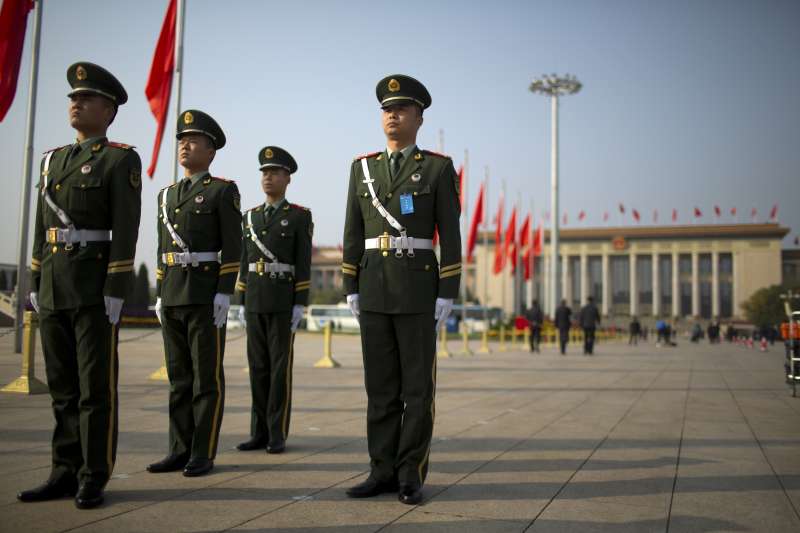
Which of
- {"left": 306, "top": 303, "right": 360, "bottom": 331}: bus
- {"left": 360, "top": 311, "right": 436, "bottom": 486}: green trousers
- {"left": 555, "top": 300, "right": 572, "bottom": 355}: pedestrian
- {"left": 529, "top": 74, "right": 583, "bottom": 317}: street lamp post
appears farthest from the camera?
{"left": 306, "top": 303, "right": 360, "bottom": 331}: bus

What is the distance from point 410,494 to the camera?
13.3ft

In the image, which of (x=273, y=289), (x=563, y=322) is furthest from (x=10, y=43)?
(x=563, y=322)

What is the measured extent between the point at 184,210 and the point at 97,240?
2.81 feet

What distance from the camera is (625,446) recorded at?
597cm

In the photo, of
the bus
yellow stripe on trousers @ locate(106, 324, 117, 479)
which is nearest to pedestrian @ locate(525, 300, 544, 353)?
yellow stripe on trousers @ locate(106, 324, 117, 479)

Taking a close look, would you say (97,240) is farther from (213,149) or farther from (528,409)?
(528,409)

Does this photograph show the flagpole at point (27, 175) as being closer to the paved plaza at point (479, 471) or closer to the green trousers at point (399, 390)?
the paved plaza at point (479, 471)

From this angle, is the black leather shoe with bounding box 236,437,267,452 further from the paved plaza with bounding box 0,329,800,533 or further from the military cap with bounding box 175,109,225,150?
the military cap with bounding box 175,109,225,150

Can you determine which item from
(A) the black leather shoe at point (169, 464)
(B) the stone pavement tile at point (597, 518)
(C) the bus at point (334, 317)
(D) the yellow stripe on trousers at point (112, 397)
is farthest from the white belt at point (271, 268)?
(C) the bus at point (334, 317)

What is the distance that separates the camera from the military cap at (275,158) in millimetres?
6023

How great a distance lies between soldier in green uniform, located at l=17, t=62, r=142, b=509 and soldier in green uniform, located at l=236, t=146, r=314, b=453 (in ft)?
5.46

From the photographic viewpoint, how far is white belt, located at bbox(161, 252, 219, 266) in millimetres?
4781

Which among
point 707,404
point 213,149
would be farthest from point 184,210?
point 707,404

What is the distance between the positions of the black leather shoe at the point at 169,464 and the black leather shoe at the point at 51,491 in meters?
0.62
